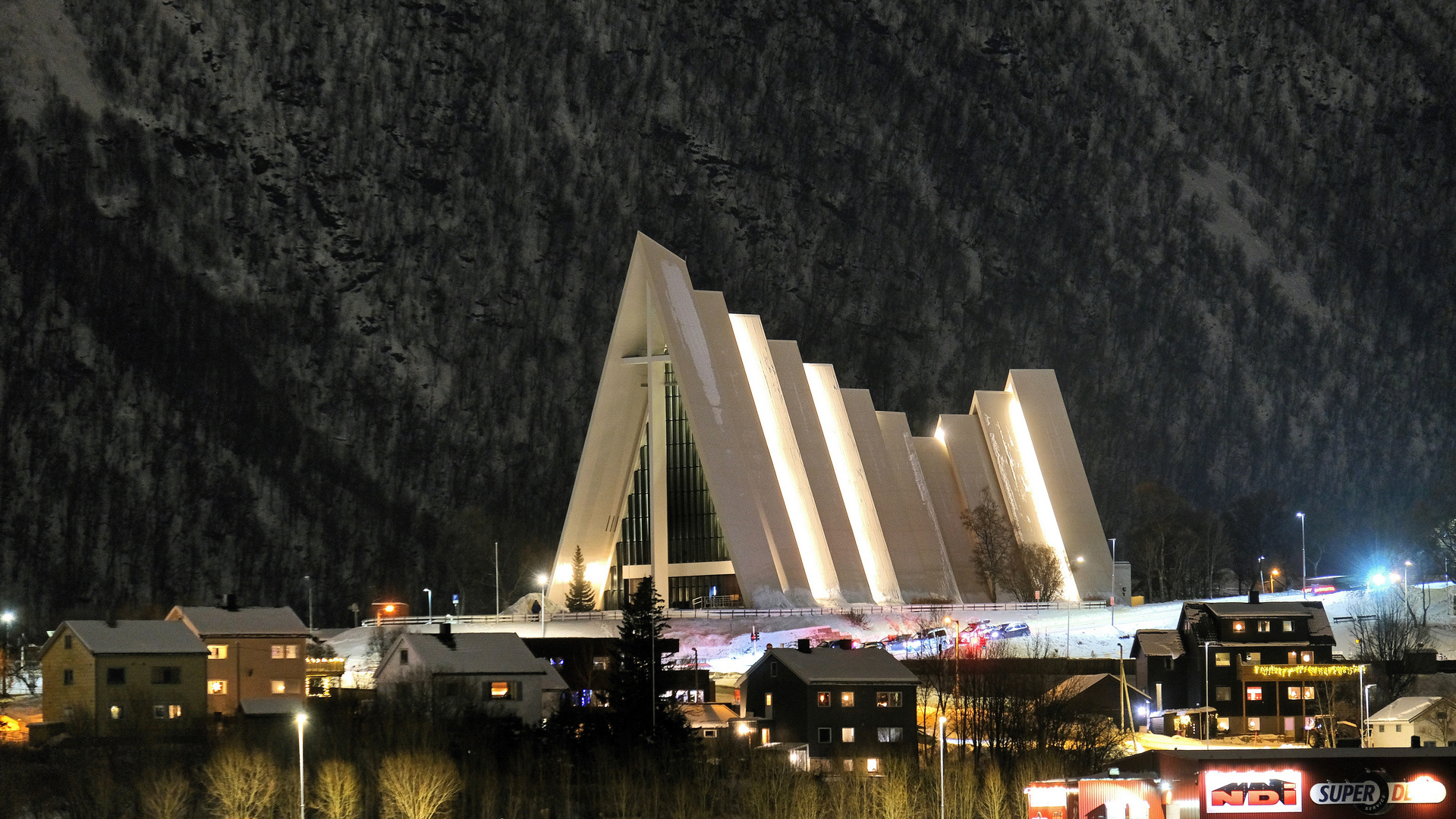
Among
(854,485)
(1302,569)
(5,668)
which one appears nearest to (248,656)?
(5,668)

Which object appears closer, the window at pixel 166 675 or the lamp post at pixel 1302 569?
the window at pixel 166 675

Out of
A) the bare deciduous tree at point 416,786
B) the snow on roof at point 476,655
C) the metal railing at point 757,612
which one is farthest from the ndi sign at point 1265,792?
the metal railing at point 757,612

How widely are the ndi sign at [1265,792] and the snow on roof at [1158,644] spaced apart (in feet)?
78.3

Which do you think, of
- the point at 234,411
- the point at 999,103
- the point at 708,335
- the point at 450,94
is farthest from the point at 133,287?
the point at 708,335

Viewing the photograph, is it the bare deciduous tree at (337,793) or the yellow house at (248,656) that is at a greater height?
the yellow house at (248,656)

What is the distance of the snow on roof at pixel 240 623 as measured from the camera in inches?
1684

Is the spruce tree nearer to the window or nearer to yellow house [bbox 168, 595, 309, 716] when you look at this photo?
yellow house [bbox 168, 595, 309, 716]

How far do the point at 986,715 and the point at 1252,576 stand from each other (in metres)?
52.6

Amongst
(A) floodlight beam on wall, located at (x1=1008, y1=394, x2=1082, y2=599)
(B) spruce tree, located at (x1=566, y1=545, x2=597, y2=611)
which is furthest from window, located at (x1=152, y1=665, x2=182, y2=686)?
(A) floodlight beam on wall, located at (x1=1008, y1=394, x2=1082, y2=599)

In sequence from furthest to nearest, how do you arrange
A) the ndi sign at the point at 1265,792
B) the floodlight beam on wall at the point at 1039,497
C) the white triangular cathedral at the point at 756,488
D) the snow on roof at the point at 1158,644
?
the floodlight beam on wall at the point at 1039,497, the white triangular cathedral at the point at 756,488, the snow on roof at the point at 1158,644, the ndi sign at the point at 1265,792

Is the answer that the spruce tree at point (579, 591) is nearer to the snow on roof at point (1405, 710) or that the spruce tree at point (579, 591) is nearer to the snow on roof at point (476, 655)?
the snow on roof at point (476, 655)

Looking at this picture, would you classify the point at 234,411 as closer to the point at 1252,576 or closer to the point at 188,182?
the point at 188,182

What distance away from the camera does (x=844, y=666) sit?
42.5 meters

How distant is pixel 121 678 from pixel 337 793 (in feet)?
28.4
